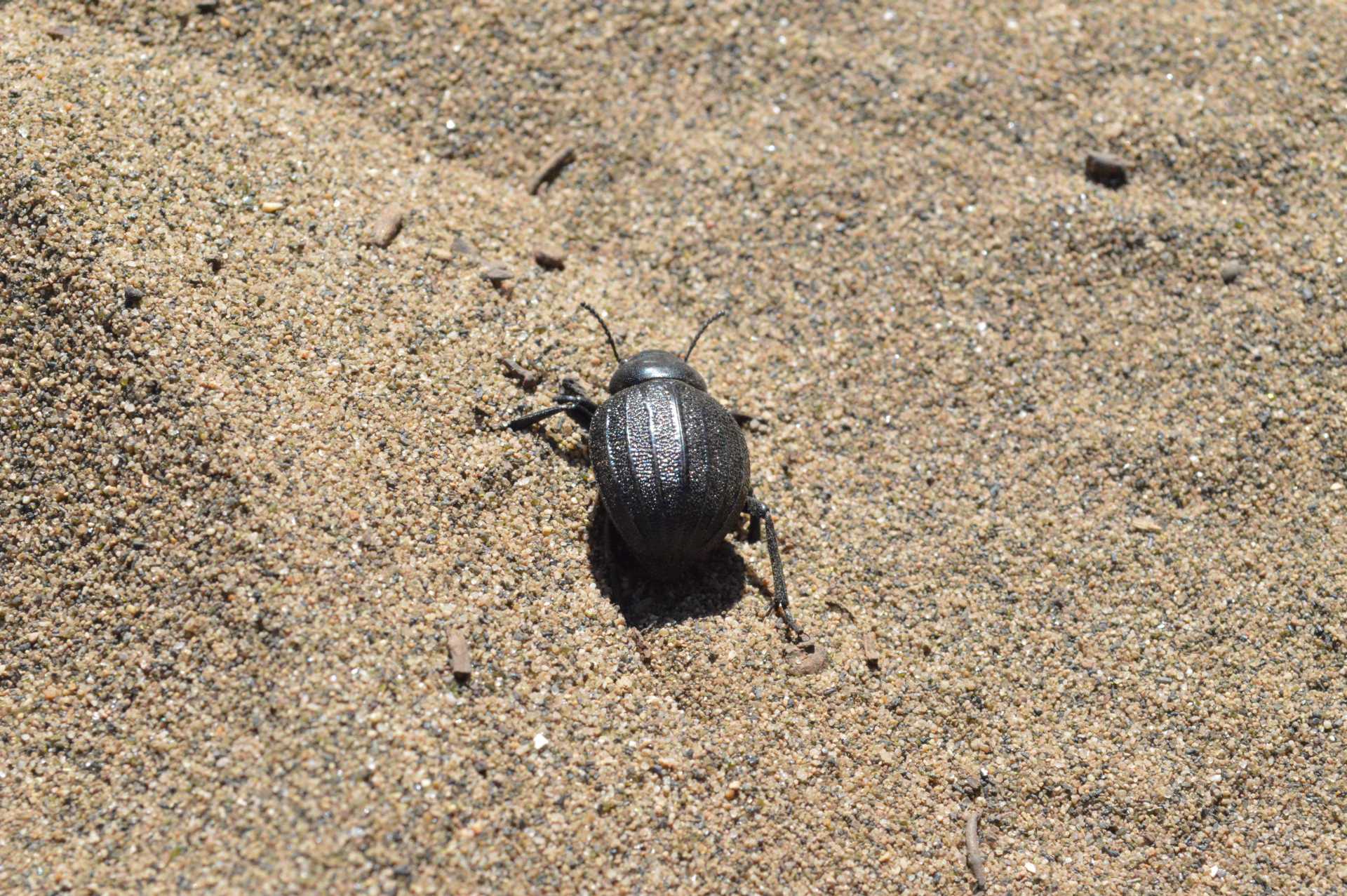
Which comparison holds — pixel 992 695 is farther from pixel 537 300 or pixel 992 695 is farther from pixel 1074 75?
pixel 1074 75

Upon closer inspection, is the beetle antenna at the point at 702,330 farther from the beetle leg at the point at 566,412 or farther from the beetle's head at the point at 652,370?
the beetle leg at the point at 566,412

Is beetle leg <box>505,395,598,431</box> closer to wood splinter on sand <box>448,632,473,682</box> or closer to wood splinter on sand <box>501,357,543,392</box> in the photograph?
wood splinter on sand <box>501,357,543,392</box>

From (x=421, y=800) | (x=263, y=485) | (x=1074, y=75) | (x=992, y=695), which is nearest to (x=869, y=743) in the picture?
(x=992, y=695)

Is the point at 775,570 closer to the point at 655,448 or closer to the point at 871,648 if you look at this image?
the point at 871,648

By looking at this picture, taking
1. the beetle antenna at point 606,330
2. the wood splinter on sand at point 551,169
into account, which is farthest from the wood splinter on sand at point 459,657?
the wood splinter on sand at point 551,169

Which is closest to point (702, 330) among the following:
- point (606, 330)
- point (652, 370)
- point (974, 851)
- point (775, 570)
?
point (652, 370)
